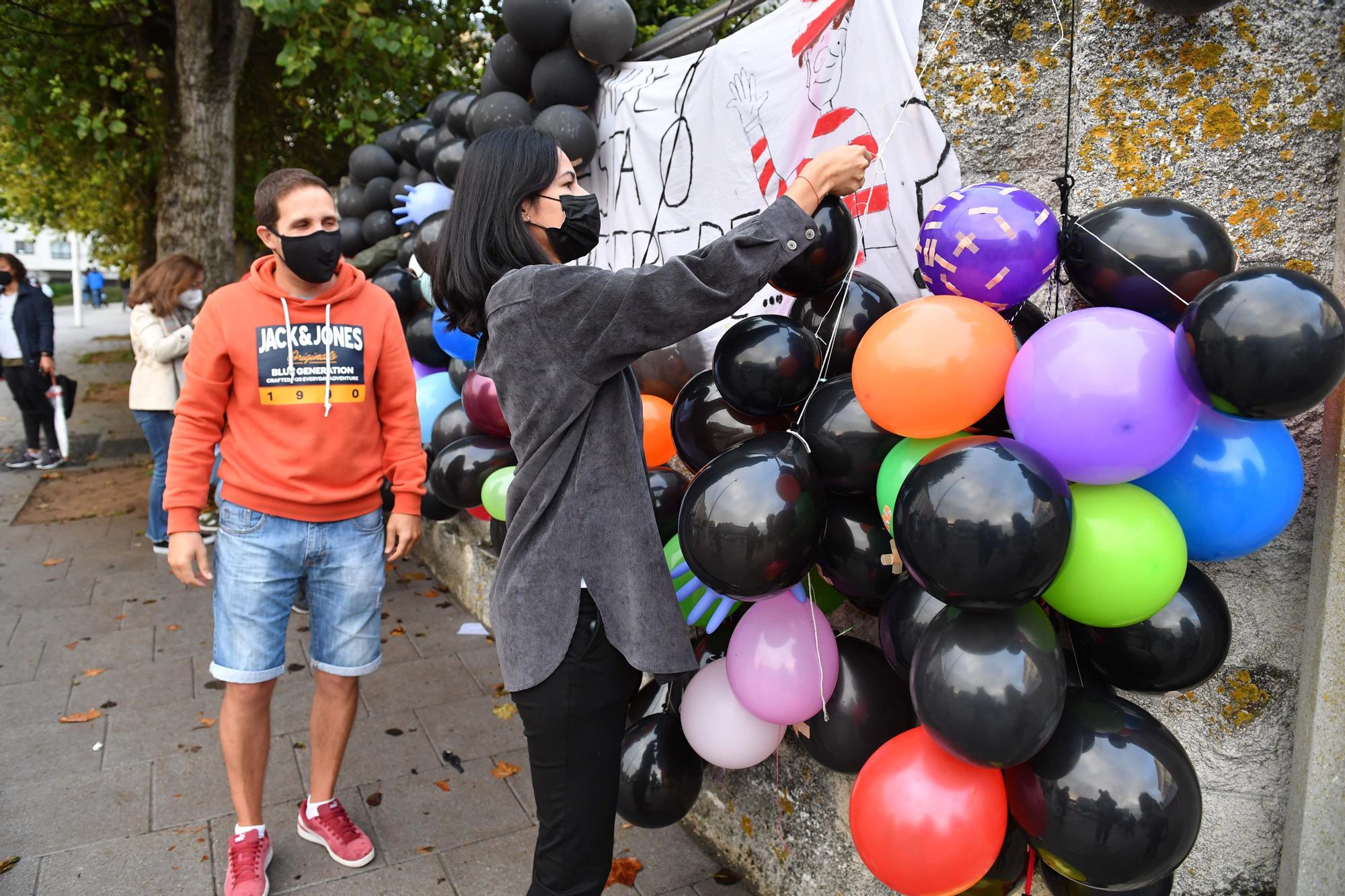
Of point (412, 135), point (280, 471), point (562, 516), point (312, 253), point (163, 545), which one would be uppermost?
point (412, 135)

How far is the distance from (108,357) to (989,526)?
76.3ft

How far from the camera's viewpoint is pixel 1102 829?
56.9 inches

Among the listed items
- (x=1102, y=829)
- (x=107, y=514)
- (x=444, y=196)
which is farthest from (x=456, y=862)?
(x=107, y=514)

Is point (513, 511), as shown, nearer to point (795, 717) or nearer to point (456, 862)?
point (795, 717)

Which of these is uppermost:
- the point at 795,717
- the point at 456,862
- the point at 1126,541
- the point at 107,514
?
the point at 1126,541

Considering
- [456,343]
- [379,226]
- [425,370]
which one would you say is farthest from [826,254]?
[379,226]

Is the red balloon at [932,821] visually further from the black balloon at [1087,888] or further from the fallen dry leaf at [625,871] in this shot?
the fallen dry leaf at [625,871]

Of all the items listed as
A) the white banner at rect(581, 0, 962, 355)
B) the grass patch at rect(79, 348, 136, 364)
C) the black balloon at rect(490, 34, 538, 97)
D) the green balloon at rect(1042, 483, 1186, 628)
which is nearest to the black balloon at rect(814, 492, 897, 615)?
the green balloon at rect(1042, 483, 1186, 628)

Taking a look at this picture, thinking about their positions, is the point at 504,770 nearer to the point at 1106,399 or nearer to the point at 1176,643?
the point at 1176,643

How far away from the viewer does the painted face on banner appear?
2.50m

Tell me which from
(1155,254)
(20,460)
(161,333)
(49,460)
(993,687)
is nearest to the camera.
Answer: (993,687)

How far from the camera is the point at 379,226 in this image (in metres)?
5.88

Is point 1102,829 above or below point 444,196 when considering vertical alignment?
below

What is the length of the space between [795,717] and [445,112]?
4527mm
